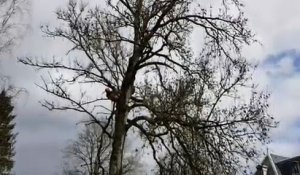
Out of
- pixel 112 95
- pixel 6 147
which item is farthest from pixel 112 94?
pixel 6 147

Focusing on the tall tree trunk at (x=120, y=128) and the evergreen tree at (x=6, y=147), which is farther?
the evergreen tree at (x=6, y=147)

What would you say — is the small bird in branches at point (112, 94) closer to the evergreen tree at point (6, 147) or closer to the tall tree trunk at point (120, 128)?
the tall tree trunk at point (120, 128)

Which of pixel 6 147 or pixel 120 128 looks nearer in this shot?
pixel 120 128

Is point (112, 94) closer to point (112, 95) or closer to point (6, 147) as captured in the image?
point (112, 95)

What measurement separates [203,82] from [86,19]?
3440mm

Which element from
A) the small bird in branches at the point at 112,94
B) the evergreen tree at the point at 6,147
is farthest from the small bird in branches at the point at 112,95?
the evergreen tree at the point at 6,147

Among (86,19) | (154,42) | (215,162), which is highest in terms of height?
(86,19)

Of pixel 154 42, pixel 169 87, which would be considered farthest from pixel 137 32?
pixel 169 87

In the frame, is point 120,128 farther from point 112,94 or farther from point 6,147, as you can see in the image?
point 6,147

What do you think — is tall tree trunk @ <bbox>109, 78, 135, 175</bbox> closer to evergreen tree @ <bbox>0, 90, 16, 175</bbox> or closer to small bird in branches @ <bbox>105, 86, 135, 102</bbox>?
small bird in branches @ <bbox>105, 86, 135, 102</bbox>

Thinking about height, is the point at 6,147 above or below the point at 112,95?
above

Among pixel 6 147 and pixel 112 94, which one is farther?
pixel 6 147

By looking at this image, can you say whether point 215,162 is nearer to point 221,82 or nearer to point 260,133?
point 260,133

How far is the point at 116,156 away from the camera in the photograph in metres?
11.5
